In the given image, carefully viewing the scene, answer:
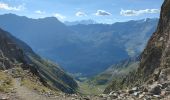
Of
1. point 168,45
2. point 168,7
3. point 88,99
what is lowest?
point 88,99

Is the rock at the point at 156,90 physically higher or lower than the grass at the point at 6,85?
lower

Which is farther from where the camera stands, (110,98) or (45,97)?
(45,97)

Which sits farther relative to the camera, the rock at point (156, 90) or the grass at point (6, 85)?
the grass at point (6, 85)

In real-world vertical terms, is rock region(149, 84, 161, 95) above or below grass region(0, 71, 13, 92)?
below

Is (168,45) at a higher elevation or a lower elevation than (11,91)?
higher

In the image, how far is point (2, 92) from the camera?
3356 centimetres

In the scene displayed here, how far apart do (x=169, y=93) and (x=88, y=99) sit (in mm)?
7402

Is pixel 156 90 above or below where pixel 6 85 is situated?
below

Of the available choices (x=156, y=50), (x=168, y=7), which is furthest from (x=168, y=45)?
(x=168, y=7)

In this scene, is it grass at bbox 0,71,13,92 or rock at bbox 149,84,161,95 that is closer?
rock at bbox 149,84,161,95

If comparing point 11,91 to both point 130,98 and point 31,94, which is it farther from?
point 130,98

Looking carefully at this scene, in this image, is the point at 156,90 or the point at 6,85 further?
the point at 6,85

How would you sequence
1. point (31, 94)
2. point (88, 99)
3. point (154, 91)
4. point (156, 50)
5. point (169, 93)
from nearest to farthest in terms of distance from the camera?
point (169, 93)
point (154, 91)
point (88, 99)
point (31, 94)
point (156, 50)

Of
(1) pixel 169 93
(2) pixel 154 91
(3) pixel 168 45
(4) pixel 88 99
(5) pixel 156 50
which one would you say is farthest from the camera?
(5) pixel 156 50
